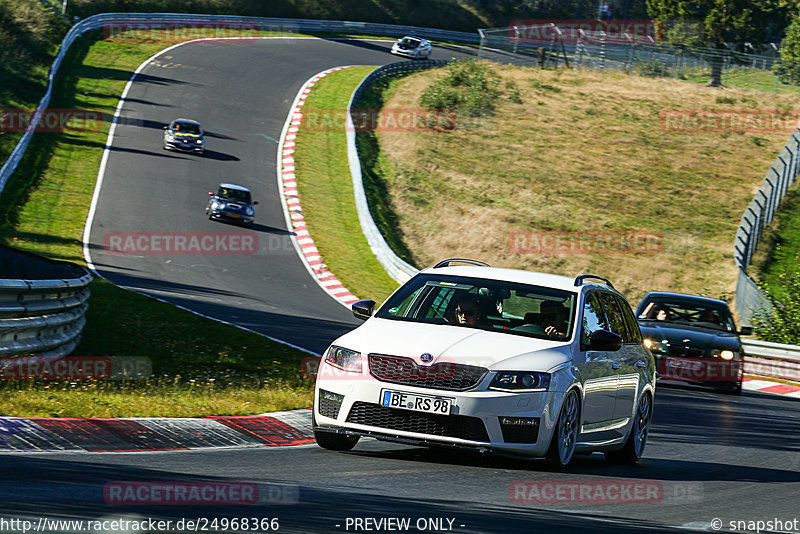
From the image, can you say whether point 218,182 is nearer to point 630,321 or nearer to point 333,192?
point 333,192

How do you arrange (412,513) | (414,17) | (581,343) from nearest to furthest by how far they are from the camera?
(412,513), (581,343), (414,17)

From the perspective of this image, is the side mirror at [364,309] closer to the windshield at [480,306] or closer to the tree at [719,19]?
the windshield at [480,306]

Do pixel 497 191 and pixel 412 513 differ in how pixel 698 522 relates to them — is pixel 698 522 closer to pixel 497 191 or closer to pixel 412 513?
pixel 412 513

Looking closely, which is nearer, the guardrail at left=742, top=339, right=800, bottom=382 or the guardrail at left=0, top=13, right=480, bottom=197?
the guardrail at left=742, top=339, right=800, bottom=382

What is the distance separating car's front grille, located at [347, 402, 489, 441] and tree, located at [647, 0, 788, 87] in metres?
66.7

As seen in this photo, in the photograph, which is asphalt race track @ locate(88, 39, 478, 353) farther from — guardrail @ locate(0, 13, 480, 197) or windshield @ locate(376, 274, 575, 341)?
windshield @ locate(376, 274, 575, 341)

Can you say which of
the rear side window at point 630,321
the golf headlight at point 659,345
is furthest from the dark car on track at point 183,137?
the rear side window at point 630,321

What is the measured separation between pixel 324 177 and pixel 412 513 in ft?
113

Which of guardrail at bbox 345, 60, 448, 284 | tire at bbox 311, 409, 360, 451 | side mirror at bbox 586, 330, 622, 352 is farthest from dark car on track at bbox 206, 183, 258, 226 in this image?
side mirror at bbox 586, 330, 622, 352

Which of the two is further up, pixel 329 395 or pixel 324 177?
pixel 329 395

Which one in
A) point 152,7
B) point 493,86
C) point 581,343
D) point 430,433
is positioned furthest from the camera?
point 152,7

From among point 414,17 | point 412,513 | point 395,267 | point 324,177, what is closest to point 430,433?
point 412,513

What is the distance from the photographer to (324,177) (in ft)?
133

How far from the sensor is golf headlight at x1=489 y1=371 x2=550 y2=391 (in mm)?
8328
